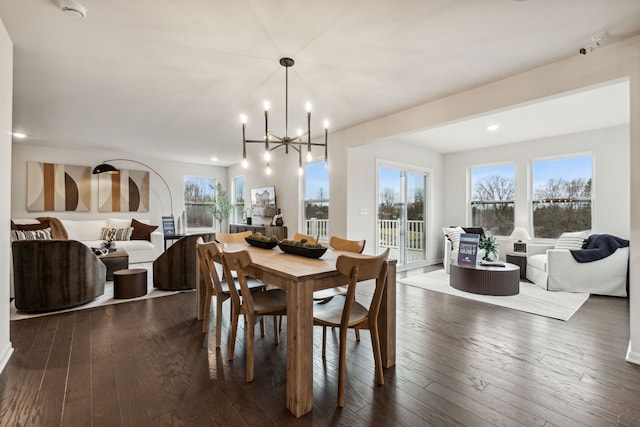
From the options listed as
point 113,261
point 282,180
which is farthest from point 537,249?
point 113,261

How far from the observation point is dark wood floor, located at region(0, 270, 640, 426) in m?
1.68

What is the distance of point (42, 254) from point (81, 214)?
4.15 metres

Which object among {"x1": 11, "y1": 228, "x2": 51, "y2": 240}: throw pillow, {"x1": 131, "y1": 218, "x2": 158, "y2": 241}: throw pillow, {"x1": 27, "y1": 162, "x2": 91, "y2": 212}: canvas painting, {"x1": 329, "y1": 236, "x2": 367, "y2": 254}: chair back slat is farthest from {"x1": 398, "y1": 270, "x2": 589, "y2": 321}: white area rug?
{"x1": 27, "y1": 162, "x2": 91, "y2": 212}: canvas painting

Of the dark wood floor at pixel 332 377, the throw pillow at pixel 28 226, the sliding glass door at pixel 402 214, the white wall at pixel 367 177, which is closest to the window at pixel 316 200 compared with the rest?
the white wall at pixel 367 177

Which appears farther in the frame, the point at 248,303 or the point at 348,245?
the point at 348,245

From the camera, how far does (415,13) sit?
6.89 ft

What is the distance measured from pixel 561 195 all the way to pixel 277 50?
5499mm

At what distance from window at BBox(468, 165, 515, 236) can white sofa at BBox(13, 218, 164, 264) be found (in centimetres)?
677

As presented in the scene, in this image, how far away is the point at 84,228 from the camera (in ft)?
20.4

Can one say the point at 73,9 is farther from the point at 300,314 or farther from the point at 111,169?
the point at 111,169

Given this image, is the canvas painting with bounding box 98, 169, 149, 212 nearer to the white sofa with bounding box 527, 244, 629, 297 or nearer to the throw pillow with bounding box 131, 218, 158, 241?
the throw pillow with bounding box 131, 218, 158, 241

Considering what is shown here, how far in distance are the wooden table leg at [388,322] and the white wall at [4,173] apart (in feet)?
8.88

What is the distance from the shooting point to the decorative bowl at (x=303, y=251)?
7.71 feet

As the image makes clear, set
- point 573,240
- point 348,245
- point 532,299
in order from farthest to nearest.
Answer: point 573,240 < point 532,299 < point 348,245
